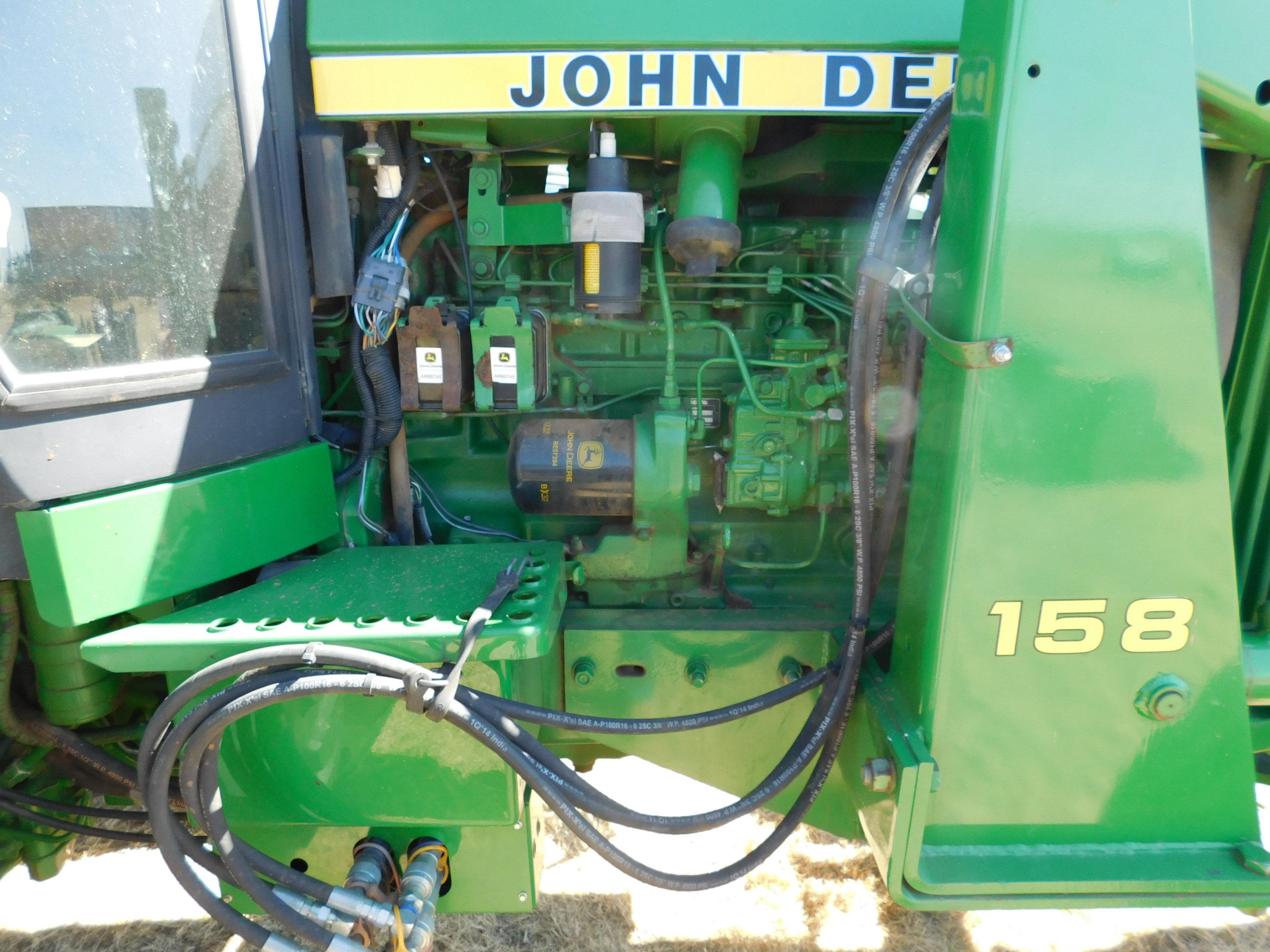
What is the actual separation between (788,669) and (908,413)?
0.62m

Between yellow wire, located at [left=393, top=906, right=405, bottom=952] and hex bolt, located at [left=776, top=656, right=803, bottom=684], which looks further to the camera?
hex bolt, located at [left=776, top=656, right=803, bottom=684]

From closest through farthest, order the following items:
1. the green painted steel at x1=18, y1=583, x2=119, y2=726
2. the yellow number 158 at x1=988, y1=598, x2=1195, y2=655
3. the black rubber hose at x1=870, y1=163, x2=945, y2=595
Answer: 1. the yellow number 158 at x1=988, y1=598, x2=1195, y2=655
2. the black rubber hose at x1=870, y1=163, x2=945, y2=595
3. the green painted steel at x1=18, y1=583, x2=119, y2=726

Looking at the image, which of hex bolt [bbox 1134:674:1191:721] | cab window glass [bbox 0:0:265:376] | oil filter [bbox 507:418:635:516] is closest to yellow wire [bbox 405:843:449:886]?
oil filter [bbox 507:418:635:516]

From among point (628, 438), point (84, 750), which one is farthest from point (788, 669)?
point (84, 750)

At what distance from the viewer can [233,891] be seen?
1411mm

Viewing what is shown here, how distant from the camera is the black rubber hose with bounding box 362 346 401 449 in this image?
1.63 m

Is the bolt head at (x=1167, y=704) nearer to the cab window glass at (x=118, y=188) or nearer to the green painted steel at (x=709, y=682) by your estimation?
the green painted steel at (x=709, y=682)

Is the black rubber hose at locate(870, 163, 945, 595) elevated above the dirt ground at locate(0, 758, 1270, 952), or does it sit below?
above

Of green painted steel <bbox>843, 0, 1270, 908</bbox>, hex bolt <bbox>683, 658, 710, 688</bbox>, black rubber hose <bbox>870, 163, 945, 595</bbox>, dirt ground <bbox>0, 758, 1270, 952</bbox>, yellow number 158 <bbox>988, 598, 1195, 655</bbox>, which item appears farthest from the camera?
dirt ground <bbox>0, 758, 1270, 952</bbox>

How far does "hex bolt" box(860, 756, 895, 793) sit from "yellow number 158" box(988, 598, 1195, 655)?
0.25 m

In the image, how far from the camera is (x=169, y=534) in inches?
49.9

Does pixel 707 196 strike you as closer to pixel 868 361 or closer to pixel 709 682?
pixel 868 361

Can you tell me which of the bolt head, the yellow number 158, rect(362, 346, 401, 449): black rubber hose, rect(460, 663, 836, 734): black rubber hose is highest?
rect(362, 346, 401, 449): black rubber hose

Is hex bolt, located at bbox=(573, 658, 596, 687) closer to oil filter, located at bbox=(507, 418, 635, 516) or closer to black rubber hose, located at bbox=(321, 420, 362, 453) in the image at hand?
oil filter, located at bbox=(507, 418, 635, 516)
